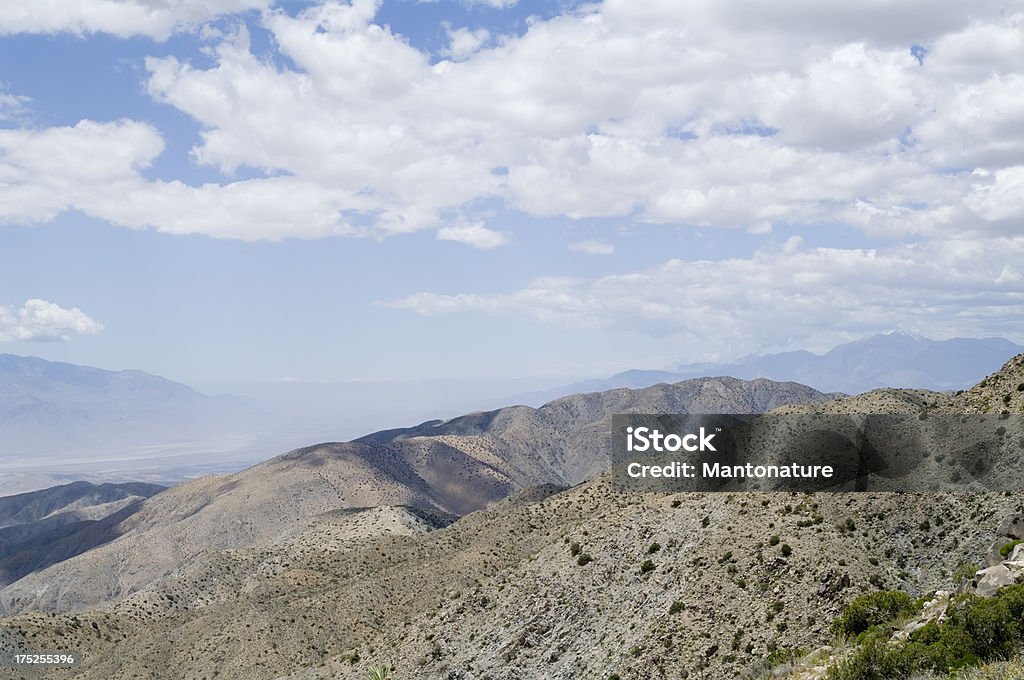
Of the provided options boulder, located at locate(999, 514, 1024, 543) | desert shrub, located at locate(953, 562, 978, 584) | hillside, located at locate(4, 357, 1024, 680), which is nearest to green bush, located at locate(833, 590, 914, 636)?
hillside, located at locate(4, 357, 1024, 680)

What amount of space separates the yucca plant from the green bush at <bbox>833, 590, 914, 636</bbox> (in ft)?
101

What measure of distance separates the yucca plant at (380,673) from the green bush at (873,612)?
30764 millimetres

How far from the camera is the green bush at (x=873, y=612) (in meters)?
28.3

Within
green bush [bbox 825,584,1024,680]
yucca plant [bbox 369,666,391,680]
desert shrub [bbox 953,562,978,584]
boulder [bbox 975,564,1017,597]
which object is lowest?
yucca plant [bbox 369,666,391,680]

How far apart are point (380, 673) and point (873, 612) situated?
1305 inches

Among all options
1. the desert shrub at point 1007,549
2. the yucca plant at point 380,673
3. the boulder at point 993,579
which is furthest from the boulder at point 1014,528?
the yucca plant at point 380,673

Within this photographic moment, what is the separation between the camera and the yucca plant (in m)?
51.1

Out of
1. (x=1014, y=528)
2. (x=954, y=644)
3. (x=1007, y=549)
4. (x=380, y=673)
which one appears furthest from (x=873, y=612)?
(x=380, y=673)

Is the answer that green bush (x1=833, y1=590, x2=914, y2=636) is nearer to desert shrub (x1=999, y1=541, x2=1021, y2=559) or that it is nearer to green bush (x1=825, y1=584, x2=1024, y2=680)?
desert shrub (x1=999, y1=541, x2=1021, y2=559)

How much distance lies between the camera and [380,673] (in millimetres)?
51969

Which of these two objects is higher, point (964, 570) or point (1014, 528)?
point (1014, 528)

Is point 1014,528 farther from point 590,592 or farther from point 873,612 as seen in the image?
point 590,592

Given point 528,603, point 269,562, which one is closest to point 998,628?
point 528,603

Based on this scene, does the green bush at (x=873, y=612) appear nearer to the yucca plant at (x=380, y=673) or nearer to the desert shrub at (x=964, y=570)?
the desert shrub at (x=964, y=570)
